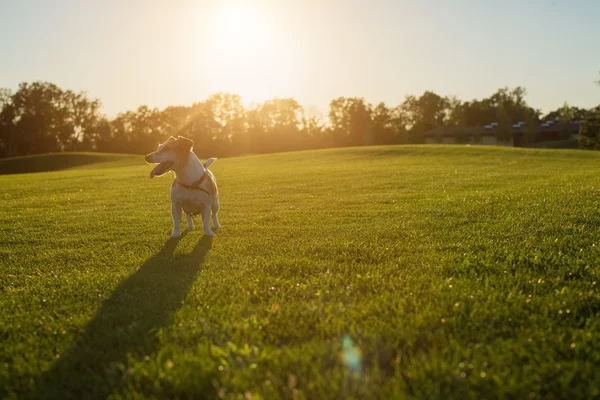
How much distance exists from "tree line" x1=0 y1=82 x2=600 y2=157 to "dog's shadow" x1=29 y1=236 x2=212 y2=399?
6950cm

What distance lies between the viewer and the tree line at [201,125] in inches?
3152

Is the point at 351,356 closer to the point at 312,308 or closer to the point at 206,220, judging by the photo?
the point at 312,308

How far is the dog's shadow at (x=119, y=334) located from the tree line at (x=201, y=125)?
6950 centimetres

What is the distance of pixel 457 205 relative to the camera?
10938mm

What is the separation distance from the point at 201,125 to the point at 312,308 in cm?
8120

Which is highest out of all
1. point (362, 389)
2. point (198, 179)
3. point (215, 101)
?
point (215, 101)

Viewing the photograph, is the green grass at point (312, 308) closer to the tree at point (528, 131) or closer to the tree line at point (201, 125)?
the tree line at point (201, 125)

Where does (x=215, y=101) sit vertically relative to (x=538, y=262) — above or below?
above

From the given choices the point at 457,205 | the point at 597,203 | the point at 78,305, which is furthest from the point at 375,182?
the point at 78,305

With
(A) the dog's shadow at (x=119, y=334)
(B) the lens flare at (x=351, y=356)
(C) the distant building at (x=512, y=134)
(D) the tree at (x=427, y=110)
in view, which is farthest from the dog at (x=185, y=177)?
(D) the tree at (x=427, y=110)

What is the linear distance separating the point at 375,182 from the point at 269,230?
9.90 metres

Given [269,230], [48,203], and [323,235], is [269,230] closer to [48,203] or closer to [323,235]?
[323,235]

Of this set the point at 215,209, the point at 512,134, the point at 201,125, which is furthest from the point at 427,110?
the point at 215,209

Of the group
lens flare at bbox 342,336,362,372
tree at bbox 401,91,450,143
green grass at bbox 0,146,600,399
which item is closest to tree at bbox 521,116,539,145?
tree at bbox 401,91,450,143
